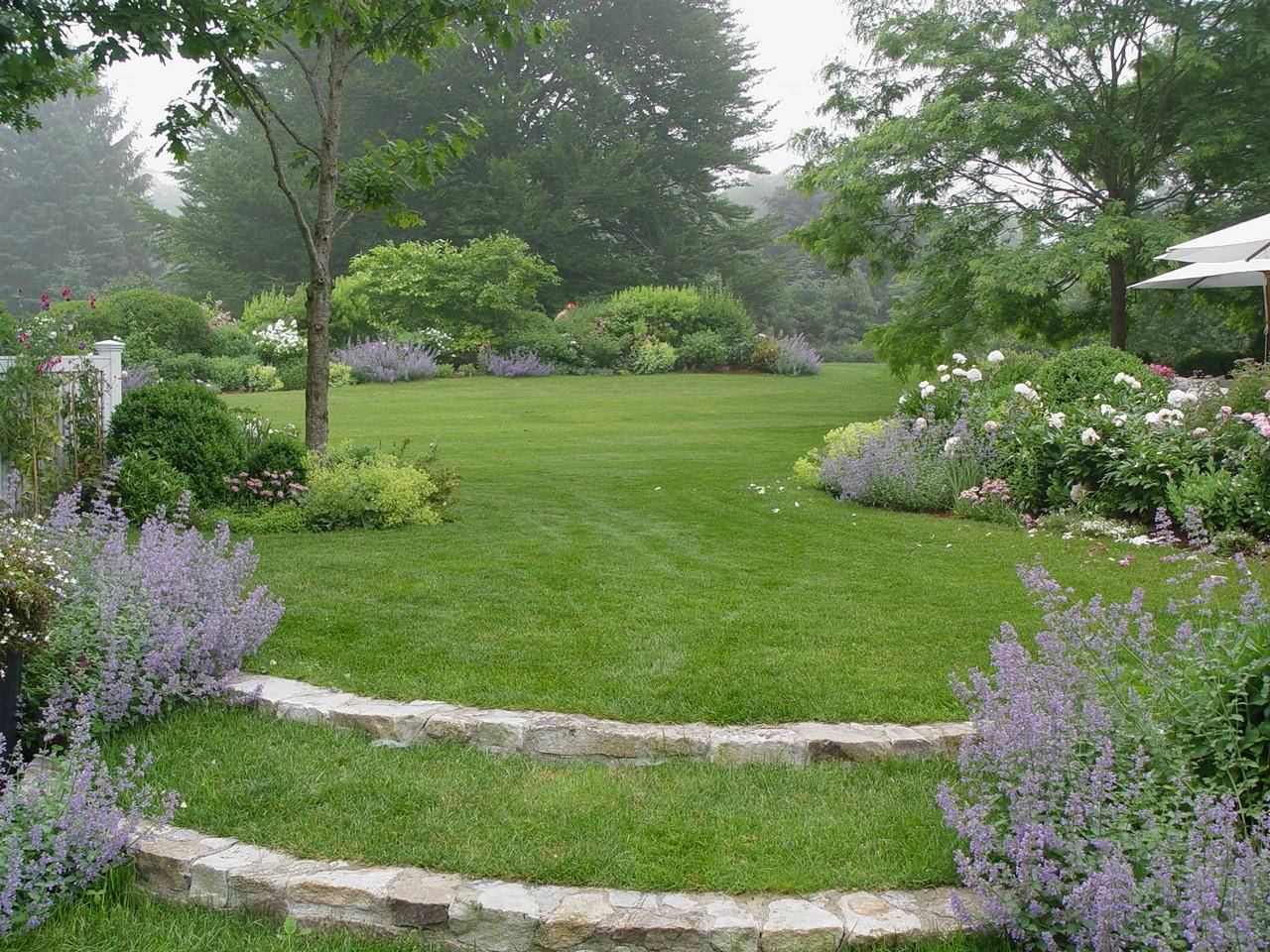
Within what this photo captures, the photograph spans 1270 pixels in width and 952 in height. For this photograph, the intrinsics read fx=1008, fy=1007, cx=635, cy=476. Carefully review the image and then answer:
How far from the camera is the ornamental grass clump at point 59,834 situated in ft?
8.36

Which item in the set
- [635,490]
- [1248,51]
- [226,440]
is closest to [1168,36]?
[1248,51]

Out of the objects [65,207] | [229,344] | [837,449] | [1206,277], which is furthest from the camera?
[65,207]

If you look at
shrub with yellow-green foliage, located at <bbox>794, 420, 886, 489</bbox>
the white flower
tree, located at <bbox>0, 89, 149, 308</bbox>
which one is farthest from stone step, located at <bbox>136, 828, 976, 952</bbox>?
tree, located at <bbox>0, 89, 149, 308</bbox>

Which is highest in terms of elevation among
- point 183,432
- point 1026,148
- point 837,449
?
point 1026,148

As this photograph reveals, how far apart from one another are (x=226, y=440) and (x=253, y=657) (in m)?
3.79

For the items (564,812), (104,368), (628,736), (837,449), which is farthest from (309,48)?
(564,812)

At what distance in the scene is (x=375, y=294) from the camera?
2133 cm

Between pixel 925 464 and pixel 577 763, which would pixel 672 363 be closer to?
pixel 925 464

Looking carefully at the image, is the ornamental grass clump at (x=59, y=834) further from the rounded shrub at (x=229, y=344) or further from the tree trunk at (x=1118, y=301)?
the rounded shrub at (x=229, y=344)

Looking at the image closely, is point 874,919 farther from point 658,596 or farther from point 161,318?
point 161,318

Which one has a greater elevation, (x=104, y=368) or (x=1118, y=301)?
(x=1118, y=301)

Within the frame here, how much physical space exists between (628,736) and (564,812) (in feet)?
1.75

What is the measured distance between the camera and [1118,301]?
14336mm

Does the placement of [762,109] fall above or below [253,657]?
above
